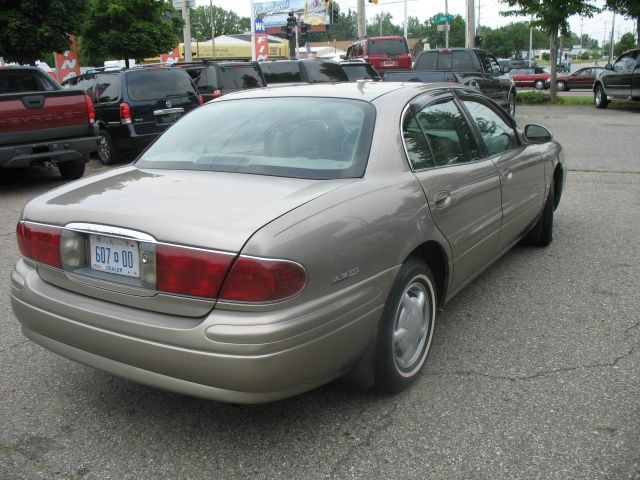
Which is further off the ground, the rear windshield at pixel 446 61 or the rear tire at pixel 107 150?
the rear windshield at pixel 446 61

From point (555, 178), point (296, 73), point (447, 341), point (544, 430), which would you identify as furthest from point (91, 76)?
point (544, 430)

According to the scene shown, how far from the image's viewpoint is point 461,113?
4113mm

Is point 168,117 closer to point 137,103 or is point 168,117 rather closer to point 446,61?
point 137,103

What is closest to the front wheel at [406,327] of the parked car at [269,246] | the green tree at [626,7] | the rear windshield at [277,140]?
the parked car at [269,246]

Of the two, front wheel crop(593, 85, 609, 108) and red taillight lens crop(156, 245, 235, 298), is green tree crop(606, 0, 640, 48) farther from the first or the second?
red taillight lens crop(156, 245, 235, 298)

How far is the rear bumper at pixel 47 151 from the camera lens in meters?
8.29

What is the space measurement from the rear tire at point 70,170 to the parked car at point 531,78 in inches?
1237

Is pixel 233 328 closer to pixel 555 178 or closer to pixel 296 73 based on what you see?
pixel 555 178

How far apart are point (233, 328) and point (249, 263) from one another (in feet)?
0.82

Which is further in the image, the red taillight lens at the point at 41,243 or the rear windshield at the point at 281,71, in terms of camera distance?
the rear windshield at the point at 281,71

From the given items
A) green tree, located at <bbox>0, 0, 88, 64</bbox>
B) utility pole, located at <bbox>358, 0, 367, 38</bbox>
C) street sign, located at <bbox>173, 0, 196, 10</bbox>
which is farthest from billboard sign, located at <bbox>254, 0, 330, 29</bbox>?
green tree, located at <bbox>0, 0, 88, 64</bbox>

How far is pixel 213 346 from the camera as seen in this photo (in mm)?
2424

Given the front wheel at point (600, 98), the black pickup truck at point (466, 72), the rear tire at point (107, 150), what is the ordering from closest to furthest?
the rear tire at point (107, 150) < the black pickup truck at point (466, 72) < the front wheel at point (600, 98)

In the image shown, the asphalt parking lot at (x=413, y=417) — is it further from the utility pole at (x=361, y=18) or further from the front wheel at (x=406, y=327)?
the utility pole at (x=361, y=18)
